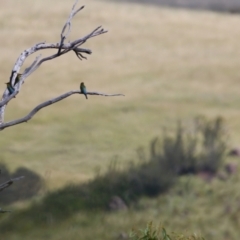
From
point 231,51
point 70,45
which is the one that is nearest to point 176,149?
point 231,51

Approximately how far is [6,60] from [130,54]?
2.16 m

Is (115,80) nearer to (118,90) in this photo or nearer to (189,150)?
(118,90)

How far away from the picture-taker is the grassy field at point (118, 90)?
1123 centimetres

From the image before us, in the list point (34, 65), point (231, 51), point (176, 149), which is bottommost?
point (176, 149)

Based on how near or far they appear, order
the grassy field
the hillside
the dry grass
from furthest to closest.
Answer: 1. the hillside
2. the dry grass
3. the grassy field

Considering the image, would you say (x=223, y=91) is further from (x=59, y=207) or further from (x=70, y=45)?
(x=70, y=45)

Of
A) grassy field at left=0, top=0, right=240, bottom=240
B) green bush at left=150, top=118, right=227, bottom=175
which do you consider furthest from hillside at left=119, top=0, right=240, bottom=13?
green bush at left=150, top=118, right=227, bottom=175

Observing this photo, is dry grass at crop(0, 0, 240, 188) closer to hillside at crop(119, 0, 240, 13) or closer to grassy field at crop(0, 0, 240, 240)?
grassy field at crop(0, 0, 240, 240)

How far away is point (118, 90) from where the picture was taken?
12133mm

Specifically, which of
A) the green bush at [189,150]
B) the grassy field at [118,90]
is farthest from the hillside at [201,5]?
the green bush at [189,150]

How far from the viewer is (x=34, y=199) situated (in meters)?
11.1

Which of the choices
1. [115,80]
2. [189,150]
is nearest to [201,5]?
[115,80]

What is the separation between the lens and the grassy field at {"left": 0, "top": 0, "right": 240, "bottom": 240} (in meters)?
11.2

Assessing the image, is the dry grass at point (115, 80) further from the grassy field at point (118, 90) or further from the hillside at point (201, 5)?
the hillside at point (201, 5)
